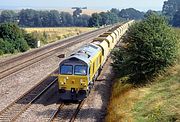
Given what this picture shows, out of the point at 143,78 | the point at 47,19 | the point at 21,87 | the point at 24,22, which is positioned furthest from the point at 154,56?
the point at 24,22

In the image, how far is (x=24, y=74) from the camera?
33.4 meters

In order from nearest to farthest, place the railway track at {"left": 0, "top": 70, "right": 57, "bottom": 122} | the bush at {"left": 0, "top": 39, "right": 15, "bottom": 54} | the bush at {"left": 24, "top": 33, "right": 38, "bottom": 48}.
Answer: the railway track at {"left": 0, "top": 70, "right": 57, "bottom": 122}
the bush at {"left": 0, "top": 39, "right": 15, "bottom": 54}
the bush at {"left": 24, "top": 33, "right": 38, "bottom": 48}

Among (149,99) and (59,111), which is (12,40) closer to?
(59,111)

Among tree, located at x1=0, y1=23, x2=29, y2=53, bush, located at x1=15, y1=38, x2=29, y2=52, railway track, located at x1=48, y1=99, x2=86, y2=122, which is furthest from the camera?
bush, located at x1=15, y1=38, x2=29, y2=52

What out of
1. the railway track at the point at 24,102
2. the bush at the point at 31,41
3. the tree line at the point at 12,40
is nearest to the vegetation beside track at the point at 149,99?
the railway track at the point at 24,102

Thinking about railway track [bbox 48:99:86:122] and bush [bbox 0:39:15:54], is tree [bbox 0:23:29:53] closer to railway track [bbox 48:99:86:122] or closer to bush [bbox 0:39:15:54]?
bush [bbox 0:39:15:54]

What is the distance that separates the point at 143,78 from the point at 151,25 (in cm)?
471

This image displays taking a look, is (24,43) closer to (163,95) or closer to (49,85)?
(49,85)

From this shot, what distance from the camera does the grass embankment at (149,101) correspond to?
A: 61.6 ft

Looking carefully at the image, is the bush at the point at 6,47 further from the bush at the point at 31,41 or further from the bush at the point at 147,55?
the bush at the point at 147,55

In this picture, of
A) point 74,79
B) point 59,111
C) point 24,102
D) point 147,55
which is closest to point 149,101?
point 74,79

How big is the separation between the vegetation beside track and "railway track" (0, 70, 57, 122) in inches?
198

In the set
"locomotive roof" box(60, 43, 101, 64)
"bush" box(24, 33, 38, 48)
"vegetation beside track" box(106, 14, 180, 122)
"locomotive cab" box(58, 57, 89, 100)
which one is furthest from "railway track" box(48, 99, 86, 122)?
"bush" box(24, 33, 38, 48)

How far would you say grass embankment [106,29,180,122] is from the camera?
18777mm
